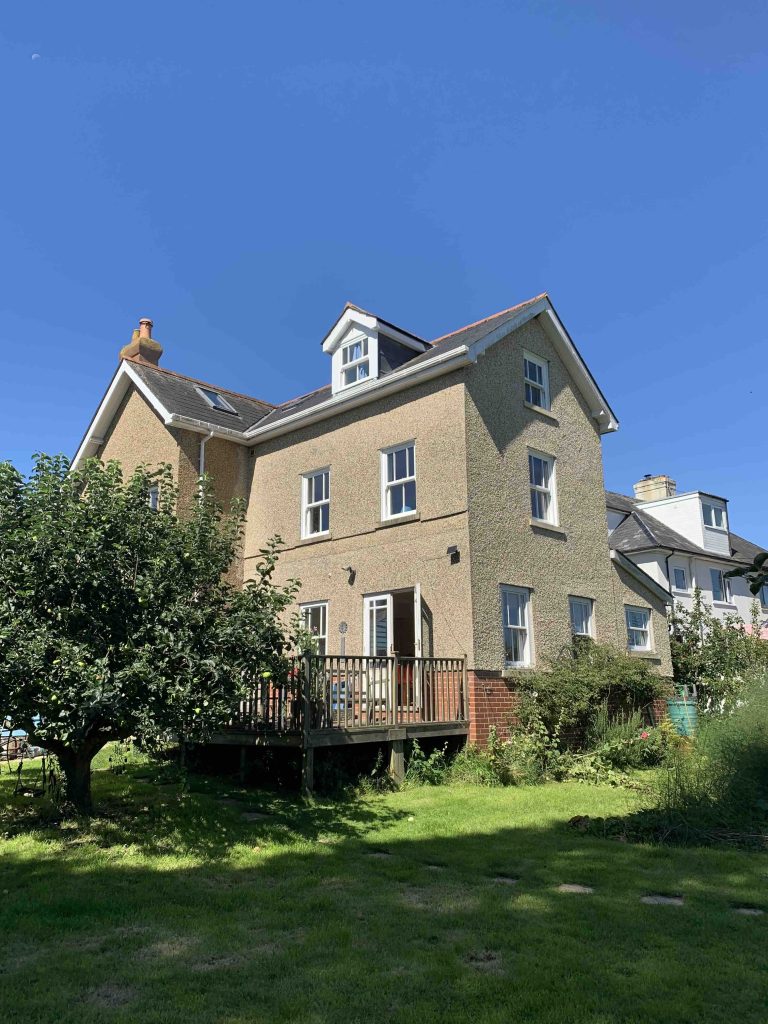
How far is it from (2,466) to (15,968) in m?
6.23

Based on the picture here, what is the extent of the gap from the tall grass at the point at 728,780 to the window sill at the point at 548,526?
6.25 metres

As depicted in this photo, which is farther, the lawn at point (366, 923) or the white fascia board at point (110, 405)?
the white fascia board at point (110, 405)

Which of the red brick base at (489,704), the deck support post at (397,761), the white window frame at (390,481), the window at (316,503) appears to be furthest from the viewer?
the window at (316,503)

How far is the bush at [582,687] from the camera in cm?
1439

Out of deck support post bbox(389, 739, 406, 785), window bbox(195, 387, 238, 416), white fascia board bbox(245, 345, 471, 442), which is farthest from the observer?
window bbox(195, 387, 238, 416)

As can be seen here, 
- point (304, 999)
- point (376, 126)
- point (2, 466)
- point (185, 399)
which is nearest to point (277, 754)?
point (2, 466)

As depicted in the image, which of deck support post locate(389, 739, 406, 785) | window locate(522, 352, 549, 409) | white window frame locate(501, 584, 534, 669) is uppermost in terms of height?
window locate(522, 352, 549, 409)

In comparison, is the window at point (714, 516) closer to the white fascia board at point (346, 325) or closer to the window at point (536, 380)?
the window at point (536, 380)

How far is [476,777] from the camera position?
493 inches

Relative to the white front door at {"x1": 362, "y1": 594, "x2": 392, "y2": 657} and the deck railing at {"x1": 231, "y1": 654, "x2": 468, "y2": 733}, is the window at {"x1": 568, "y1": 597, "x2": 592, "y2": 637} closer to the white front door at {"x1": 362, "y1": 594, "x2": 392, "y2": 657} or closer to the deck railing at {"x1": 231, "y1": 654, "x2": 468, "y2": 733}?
the deck railing at {"x1": 231, "y1": 654, "x2": 468, "y2": 733}

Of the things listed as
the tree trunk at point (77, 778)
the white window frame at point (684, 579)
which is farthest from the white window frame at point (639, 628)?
the tree trunk at point (77, 778)

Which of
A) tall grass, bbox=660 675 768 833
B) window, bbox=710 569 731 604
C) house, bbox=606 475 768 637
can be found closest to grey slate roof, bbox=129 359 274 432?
tall grass, bbox=660 675 768 833

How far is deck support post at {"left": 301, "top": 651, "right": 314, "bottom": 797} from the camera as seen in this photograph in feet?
36.1

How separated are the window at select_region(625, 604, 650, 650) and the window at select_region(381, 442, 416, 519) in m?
7.15
